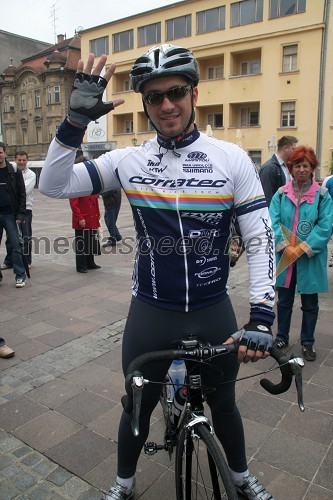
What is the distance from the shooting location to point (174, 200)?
1.94 meters

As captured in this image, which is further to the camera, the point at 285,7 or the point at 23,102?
the point at 23,102

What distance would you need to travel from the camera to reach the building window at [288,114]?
29922 millimetres

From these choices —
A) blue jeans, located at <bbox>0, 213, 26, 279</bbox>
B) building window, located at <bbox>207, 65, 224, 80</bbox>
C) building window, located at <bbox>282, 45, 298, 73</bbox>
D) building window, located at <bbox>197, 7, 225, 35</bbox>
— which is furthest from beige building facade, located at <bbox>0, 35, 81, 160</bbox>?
blue jeans, located at <bbox>0, 213, 26, 279</bbox>

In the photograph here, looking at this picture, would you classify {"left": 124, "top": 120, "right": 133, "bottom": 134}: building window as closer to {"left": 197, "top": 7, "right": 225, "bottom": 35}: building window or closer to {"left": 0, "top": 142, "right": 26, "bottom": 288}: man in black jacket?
{"left": 197, "top": 7, "right": 225, "bottom": 35}: building window

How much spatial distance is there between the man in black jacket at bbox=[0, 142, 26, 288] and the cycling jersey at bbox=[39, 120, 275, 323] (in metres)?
4.96

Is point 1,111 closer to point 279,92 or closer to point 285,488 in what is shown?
point 279,92

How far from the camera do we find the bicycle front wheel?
1.74m

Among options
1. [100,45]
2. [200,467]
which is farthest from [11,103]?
[200,467]

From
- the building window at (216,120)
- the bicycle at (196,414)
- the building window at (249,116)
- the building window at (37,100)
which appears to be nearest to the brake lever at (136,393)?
the bicycle at (196,414)

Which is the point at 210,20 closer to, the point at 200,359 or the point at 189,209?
the point at 189,209

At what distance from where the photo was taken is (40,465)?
8.70 feet

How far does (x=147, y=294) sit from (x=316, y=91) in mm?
30388

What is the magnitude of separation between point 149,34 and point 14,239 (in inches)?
1359

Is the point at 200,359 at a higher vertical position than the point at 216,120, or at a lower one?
lower
